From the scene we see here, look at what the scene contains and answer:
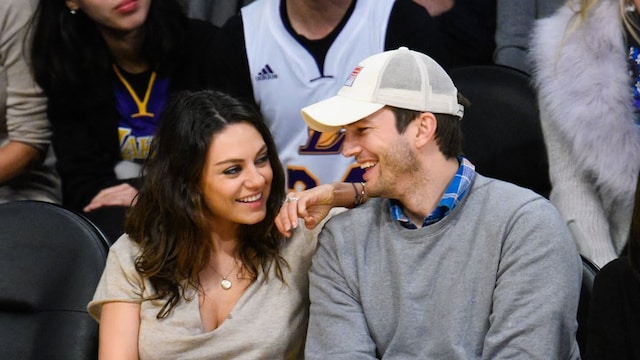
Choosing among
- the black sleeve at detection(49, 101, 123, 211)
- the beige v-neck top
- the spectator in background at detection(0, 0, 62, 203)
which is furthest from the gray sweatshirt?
the spectator in background at detection(0, 0, 62, 203)

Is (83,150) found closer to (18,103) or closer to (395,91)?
(18,103)

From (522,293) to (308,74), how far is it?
117 centimetres

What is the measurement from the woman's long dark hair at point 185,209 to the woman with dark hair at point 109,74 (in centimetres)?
75

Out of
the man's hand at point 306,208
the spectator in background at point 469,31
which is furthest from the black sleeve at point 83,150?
the spectator in background at point 469,31

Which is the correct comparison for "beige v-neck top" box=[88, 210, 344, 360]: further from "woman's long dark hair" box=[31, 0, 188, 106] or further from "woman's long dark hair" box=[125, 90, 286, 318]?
"woman's long dark hair" box=[31, 0, 188, 106]

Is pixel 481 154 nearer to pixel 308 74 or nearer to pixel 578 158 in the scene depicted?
pixel 578 158

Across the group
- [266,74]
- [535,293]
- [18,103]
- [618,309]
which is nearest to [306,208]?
[535,293]

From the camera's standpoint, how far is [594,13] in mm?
3049

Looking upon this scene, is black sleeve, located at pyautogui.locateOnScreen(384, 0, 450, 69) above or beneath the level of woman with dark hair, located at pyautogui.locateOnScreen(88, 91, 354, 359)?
above

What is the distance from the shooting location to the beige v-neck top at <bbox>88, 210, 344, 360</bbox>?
261 centimetres

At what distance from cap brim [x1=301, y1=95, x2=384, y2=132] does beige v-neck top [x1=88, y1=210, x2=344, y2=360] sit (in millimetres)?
322

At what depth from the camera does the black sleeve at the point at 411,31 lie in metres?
3.25

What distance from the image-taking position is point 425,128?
99.0 inches

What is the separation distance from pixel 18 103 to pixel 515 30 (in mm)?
1548
